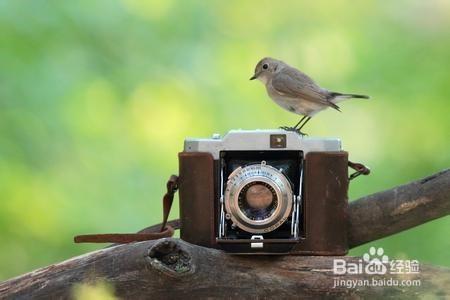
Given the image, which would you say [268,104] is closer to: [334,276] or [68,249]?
[68,249]

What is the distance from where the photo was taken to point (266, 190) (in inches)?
72.4

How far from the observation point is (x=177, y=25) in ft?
10.3

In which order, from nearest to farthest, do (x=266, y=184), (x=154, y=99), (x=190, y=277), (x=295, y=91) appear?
(x=190, y=277) < (x=266, y=184) < (x=295, y=91) < (x=154, y=99)

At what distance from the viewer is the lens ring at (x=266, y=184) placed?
5.99ft

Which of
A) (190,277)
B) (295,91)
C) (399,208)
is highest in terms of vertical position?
(295,91)

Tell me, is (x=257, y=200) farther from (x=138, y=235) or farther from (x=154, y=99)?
(x=154, y=99)

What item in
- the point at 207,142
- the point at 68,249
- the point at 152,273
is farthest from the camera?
the point at 68,249

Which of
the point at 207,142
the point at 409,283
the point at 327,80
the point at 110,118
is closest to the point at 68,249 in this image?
the point at 110,118

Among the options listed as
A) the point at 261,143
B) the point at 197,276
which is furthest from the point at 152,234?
the point at 261,143

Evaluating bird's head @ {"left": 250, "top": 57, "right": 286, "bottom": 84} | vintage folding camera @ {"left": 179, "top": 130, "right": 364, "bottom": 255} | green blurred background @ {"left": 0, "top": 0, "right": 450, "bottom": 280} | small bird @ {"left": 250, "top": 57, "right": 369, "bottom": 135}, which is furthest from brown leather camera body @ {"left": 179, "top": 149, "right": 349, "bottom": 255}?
green blurred background @ {"left": 0, "top": 0, "right": 450, "bottom": 280}

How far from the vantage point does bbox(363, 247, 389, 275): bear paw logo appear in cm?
179

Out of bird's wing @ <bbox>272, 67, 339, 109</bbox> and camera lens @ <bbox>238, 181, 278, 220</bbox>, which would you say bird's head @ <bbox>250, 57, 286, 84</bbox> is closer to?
bird's wing @ <bbox>272, 67, 339, 109</bbox>

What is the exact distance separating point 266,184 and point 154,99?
1.32 metres

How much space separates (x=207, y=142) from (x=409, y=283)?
1.64 feet
